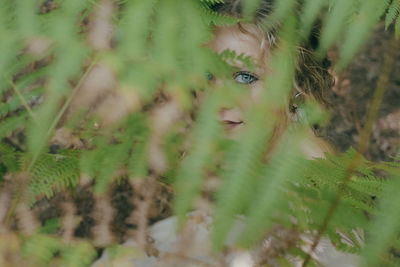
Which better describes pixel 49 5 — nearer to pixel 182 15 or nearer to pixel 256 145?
pixel 182 15

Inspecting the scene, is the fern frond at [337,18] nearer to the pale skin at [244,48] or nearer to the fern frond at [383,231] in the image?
the fern frond at [383,231]

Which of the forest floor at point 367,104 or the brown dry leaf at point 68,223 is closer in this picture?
the brown dry leaf at point 68,223

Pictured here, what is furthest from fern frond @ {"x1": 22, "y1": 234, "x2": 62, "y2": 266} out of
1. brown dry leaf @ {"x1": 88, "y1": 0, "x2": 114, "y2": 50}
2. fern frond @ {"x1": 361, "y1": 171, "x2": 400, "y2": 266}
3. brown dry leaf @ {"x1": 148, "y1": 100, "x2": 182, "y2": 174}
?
fern frond @ {"x1": 361, "y1": 171, "x2": 400, "y2": 266}

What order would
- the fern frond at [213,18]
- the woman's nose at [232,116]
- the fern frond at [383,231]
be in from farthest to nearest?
the woman's nose at [232,116] < the fern frond at [213,18] < the fern frond at [383,231]

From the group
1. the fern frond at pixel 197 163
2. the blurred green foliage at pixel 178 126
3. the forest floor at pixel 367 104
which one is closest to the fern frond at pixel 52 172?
the blurred green foliage at pixel 178 126

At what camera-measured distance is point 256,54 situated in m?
1.58

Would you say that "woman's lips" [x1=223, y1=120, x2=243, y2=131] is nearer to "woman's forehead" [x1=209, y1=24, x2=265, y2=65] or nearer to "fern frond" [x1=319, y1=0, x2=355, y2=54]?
"woman's forehead" [x1=209, y1=24, x2=265, y2=65]

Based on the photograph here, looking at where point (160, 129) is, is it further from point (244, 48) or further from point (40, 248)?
point (244, 48)

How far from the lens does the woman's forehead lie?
1.48 meters

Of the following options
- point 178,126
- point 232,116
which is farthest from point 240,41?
point 178,126

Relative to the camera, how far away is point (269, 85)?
0.66 m

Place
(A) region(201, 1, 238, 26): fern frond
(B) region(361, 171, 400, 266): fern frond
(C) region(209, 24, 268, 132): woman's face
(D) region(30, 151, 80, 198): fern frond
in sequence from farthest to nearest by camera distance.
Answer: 1. (C) region(209, 24, 268, 132): woman's face
2. (A) region(201, 1, 238, 26): fern frond
3. (D) region(30, 151, 80, 198): fern frond
4. (B) region(361, 171, 400, 266): fern frond

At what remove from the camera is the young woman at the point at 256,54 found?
4.86 feet

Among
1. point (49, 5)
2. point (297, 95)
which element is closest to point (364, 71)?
point (297, 95)
